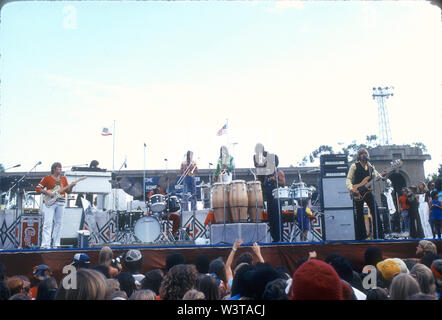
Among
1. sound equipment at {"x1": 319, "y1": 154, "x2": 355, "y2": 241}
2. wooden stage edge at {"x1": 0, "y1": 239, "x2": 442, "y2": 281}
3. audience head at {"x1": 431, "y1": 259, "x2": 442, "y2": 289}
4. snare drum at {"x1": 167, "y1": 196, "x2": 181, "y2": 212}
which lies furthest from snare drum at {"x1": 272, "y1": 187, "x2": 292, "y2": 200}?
audience head at {"x1": 431, "y1": 259, "x2": 442, "y2": 289}

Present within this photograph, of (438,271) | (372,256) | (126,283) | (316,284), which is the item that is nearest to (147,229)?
(372,256)

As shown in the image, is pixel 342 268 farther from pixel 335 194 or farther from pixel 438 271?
pixel 335 194

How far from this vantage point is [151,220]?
39.3ft

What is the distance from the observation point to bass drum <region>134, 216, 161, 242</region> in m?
12.0

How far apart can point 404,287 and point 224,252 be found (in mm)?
5557

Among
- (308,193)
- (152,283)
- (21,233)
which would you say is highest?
(308,193)

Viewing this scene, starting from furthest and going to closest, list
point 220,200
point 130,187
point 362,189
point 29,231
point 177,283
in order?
point 130,187 → point 29,231 → point 220,200 → point 362,189 → point 177,283

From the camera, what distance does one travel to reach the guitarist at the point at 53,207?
1015 centimetres

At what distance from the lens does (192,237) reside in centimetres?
1368

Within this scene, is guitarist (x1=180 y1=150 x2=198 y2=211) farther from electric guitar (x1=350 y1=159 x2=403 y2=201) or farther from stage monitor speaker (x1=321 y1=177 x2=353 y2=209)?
electric guitar (x1=350 y1=159 x2=403 y2=201)

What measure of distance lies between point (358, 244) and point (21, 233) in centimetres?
891

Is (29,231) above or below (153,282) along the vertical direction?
above

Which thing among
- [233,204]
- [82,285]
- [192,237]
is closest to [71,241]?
[192,237]
